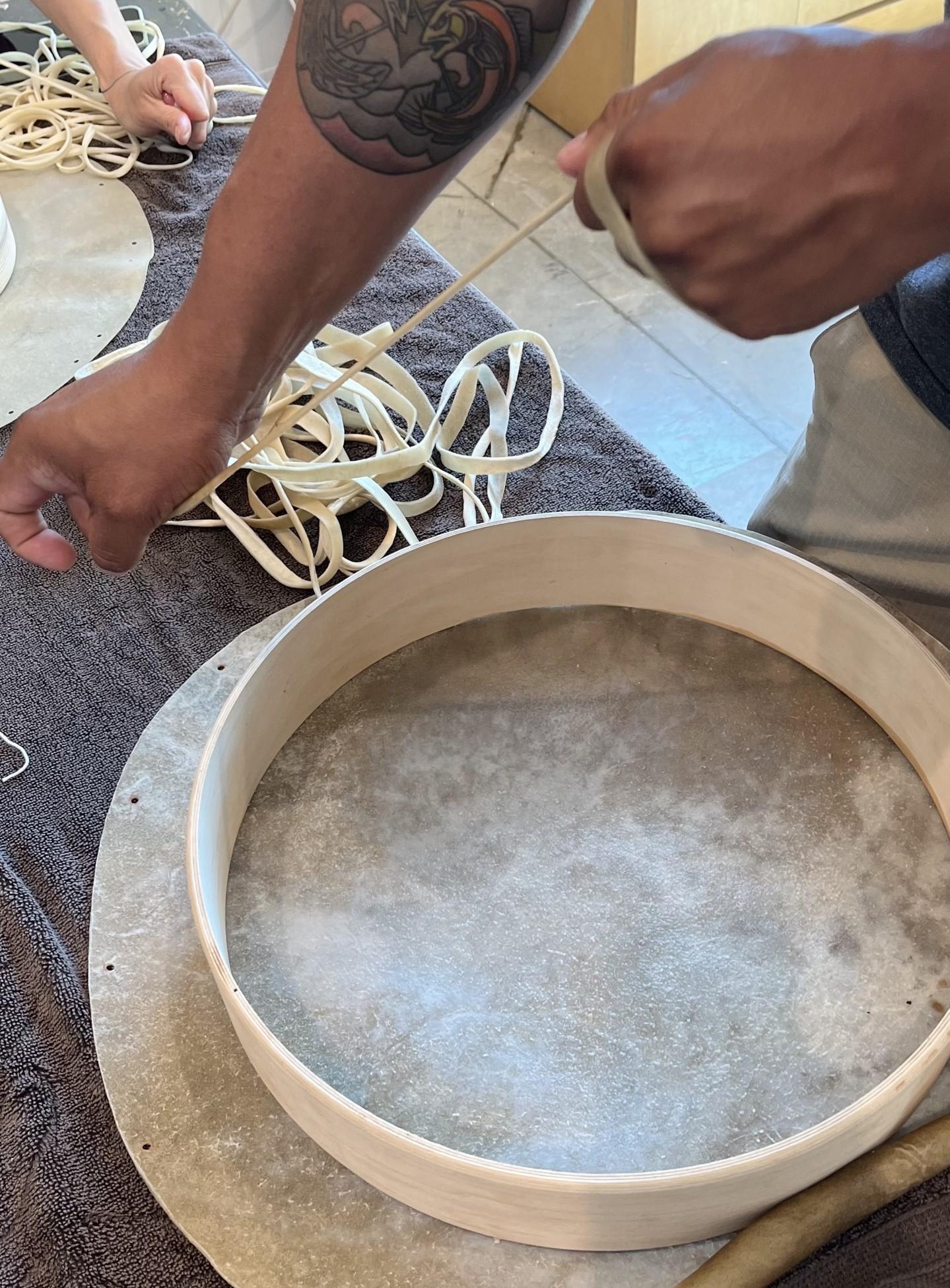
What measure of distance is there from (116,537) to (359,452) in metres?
0.57

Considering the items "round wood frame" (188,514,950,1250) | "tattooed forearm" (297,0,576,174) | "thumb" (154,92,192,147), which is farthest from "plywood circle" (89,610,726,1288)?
"thumb" (154,92,192,147)

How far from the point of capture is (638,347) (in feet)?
6.61

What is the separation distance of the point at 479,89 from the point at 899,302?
0.46m

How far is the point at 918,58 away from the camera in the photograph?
1.85 feet

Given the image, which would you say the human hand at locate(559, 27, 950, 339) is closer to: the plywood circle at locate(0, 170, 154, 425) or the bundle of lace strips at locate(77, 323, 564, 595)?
the bundle of lace strips at locate(77, 323, 564, 595)

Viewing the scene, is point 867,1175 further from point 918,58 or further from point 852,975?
point 918,58

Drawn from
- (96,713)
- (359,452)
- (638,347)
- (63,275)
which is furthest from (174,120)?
(96,713)

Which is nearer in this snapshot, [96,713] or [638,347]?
[96,713]

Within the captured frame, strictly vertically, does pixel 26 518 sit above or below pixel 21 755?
above

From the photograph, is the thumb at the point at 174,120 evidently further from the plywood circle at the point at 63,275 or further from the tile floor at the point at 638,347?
the tile floor at the point at 638,347

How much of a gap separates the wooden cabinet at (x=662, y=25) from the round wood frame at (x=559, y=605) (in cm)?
131

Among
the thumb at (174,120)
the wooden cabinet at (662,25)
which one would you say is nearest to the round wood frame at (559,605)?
the thumb at (174,120)

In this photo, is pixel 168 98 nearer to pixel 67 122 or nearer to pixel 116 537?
pixel 67 122

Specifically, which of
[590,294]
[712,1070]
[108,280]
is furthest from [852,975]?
[590,294]
